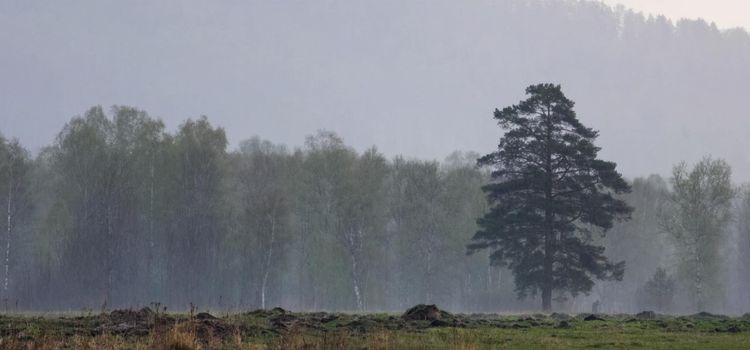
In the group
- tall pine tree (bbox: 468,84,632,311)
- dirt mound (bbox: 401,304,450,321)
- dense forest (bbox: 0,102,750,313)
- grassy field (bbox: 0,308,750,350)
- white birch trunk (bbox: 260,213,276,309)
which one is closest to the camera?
grassy field (bbox: 0,308,750,350)

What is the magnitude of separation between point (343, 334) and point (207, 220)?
5043 cm

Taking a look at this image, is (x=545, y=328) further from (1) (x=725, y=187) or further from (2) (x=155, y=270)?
(2) (x=155, y=270)

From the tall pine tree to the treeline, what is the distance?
78.7ft

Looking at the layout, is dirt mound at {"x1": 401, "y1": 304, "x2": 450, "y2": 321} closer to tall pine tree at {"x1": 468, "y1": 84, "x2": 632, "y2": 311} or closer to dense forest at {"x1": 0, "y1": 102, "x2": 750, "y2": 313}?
tall pine tree at {"x1": 468, "y1": 84, "x2": 632, "y2": 311}

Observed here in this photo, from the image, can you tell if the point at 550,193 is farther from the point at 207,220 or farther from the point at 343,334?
the point at 207,220

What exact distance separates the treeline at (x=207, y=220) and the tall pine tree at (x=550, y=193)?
78.7 ft

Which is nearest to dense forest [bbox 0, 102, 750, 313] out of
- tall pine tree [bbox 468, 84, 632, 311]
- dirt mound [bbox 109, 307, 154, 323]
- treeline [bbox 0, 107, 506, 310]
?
treeline [bbox 0, 107, 506, 310]

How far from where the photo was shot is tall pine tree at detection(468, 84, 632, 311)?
155 ft

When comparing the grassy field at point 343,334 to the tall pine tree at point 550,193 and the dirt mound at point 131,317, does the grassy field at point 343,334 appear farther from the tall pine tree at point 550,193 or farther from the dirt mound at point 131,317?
the tall pine tree at point 550,193

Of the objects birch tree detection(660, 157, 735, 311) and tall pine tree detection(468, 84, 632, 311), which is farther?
birch tree detection(660, 157, 735, 311)

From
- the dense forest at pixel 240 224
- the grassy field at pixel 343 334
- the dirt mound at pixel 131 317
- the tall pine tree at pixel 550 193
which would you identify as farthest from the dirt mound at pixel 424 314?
the dense forest at pixel 240 224

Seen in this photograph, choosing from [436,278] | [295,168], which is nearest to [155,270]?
[295,168]

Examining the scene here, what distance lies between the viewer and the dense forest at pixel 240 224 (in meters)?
65.6

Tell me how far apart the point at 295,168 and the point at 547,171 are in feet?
107
